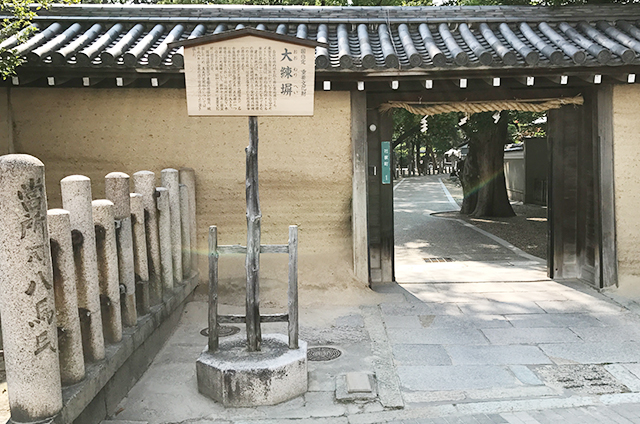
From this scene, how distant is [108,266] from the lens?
4.79 meters

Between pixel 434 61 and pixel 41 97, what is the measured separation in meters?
5.93

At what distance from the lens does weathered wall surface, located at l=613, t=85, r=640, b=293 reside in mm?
8391

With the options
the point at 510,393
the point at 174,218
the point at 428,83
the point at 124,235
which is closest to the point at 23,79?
the point at 174,218

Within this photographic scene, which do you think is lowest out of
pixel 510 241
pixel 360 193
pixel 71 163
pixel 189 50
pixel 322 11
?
pixel 510 241

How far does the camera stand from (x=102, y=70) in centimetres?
727

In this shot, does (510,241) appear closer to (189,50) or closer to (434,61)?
(434,61)

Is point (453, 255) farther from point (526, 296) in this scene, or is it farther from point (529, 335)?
A: point (529, 335)

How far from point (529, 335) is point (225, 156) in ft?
16.7

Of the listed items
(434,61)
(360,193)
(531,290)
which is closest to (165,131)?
(360,193)

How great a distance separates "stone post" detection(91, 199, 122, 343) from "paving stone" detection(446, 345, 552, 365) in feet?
11.6

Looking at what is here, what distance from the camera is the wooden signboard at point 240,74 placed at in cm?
519

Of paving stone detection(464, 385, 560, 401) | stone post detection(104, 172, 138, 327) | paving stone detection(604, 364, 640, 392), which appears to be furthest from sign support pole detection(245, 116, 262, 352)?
paving stone detection(604, 364, 640, 392)

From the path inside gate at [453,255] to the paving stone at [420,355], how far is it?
3233 mm

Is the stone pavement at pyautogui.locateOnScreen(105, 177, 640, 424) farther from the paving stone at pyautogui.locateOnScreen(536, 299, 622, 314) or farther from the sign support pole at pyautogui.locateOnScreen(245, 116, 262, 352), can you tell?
the sign support pole at pyautogui.locateOnScreen(245, 116, 262, 352)
